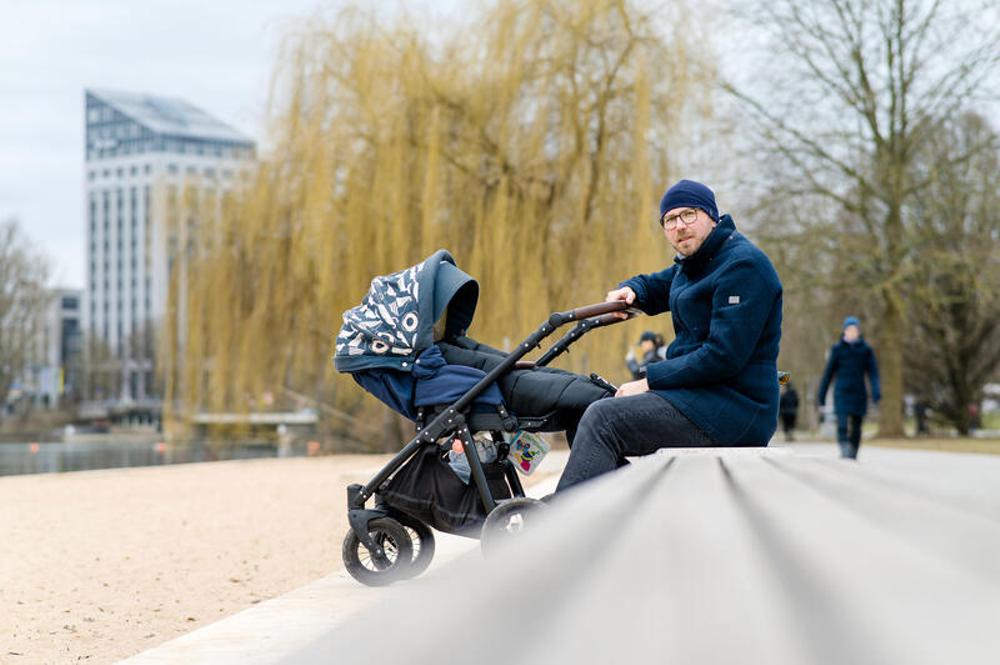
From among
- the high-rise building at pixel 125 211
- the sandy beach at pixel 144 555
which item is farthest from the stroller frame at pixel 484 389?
the high-rise building at pixel 125 211

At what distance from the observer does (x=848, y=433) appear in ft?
44.3

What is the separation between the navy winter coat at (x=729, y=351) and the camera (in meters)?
4.54

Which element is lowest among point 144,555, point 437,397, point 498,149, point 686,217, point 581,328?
point 144,555

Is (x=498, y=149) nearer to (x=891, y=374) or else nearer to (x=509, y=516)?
(x=891, y=374)

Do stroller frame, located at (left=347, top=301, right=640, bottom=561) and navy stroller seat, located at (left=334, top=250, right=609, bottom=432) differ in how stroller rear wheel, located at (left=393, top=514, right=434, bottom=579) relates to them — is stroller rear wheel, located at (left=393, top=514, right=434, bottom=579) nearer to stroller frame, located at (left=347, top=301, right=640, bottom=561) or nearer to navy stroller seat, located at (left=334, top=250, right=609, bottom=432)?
stroller frame, located at (left=347, top=301, right=640, bottom=561)

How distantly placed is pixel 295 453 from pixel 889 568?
26.0m

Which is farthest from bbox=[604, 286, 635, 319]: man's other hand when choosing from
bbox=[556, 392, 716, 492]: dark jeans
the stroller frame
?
bbox=[556, 392, 716, 492]: dark jeans

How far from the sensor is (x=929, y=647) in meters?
1.93

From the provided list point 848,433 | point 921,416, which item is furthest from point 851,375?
point 921,416

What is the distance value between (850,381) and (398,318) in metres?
9.15

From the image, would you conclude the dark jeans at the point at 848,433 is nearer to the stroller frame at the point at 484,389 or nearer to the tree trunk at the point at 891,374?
the stroller frame at the point at 484,389

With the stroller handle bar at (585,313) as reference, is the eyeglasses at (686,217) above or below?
above

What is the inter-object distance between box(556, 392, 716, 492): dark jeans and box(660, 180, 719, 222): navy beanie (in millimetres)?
741

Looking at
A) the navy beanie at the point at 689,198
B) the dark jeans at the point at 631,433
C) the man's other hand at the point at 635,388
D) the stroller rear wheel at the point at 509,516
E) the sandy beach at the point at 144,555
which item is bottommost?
the sandy beach at the point at 144,555
